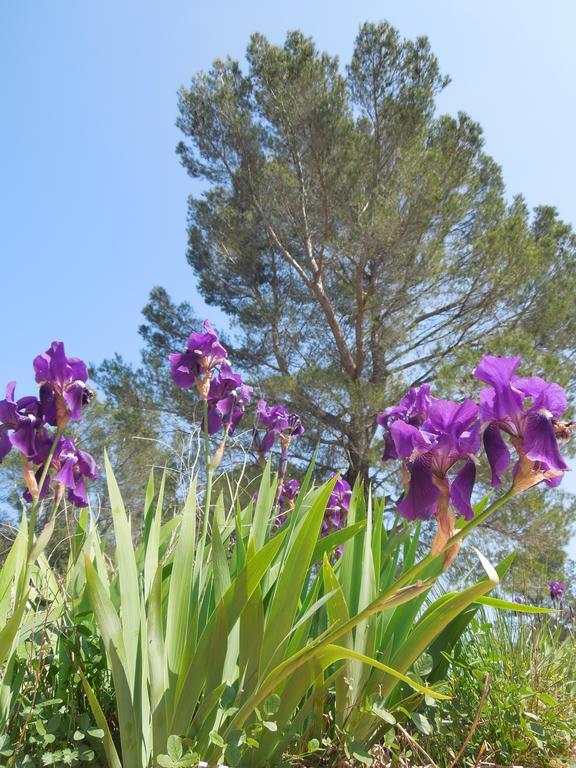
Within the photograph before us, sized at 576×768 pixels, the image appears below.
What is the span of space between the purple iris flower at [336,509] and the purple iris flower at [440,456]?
1743 mm

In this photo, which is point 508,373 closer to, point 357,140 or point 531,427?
point 531,427

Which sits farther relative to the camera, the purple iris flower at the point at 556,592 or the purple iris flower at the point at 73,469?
the purple iris flower at the point at 556,592

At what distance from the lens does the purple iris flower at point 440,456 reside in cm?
96

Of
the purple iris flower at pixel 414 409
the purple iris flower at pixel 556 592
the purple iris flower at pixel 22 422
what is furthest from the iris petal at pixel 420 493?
the purple iris flower at pixel 556 592

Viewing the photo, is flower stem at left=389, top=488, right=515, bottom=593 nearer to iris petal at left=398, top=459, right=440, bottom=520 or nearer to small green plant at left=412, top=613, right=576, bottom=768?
iris petal at left=398, top=459, right=440, bottom=520

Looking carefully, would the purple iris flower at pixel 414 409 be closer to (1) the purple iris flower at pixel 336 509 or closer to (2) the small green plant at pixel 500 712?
(2) the small green plant at pixel 500 712

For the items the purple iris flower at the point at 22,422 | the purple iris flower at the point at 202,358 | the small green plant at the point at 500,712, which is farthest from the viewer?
the purple iris flower at the point at 202,358

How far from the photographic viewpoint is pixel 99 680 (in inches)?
51.9

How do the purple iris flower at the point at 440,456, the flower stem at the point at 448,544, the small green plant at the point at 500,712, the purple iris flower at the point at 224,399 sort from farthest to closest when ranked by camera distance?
the purple iris flower at the point at 224,399
the small green plant at the point at 500,712
the purple iris flower at the point at 440,456
the flower stem at the point at 448,544

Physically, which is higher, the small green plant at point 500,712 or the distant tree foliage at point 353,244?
the distant tree foliage at point 353,244

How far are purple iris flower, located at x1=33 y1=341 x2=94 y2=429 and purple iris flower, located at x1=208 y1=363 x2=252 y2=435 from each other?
627mm

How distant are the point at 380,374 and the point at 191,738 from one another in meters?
9.46

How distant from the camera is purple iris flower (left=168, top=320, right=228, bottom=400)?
189 centimetres

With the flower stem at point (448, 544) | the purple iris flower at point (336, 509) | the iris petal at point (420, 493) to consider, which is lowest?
the flower stem at point (448, 544)
